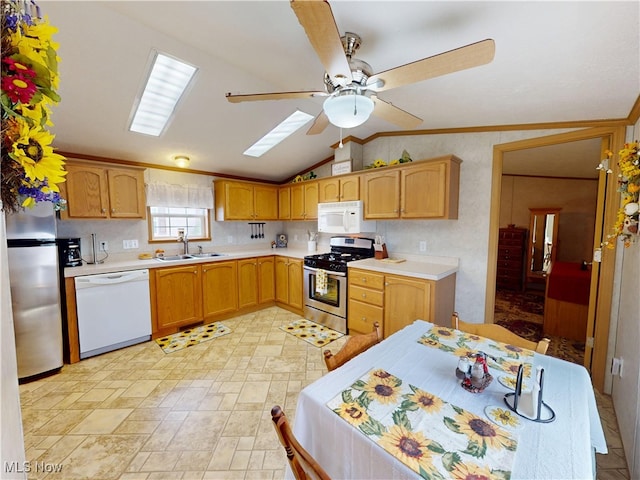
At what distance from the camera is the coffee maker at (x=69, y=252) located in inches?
105

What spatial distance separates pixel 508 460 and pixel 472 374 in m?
0.32

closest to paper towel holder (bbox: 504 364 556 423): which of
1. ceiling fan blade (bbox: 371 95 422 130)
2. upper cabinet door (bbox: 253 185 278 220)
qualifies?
ceiling fan blade (bbox: 371 95 422 130)

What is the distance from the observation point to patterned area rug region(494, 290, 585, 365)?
280 centimetres

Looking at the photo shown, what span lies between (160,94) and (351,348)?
2747 millimetres

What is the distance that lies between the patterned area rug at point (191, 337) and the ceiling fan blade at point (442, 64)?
10.4ft

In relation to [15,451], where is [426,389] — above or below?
below

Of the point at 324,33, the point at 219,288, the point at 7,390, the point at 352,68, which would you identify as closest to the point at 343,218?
the point at 219,288

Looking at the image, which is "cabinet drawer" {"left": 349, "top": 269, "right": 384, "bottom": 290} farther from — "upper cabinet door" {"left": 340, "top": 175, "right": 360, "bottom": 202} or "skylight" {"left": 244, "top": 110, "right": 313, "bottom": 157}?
"skylight" {"left": 244, "top": 110, "right": 313, "bottom": 157}

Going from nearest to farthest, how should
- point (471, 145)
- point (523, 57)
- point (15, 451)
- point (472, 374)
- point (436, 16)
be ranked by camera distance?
point (15, 451) → point (472, 374) → point (436, 16) → point (523, 57) → point (471, 145)

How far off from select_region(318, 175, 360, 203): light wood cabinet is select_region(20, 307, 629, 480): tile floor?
1922 millimetres

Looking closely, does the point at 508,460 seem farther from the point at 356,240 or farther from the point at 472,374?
the point at 356,240

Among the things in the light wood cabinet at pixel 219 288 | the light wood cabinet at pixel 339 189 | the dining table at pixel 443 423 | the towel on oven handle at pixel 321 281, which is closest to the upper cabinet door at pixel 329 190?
the light wood cabinet at pixel 339 189

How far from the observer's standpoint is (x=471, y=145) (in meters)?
2.80

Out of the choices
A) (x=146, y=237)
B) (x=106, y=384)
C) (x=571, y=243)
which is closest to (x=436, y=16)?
(x=106, y=384)
